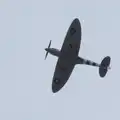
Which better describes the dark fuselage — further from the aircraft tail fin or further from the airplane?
the aircraft tail fin

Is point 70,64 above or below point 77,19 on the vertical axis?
below

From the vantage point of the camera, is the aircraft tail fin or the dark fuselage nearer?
the dark fuselage

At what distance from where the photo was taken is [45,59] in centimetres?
9075

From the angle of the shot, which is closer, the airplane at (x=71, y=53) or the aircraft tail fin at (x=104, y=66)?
the airplane at (x=71, y=53)

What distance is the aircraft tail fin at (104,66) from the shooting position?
92.2m

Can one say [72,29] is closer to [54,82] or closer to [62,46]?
[62,46]

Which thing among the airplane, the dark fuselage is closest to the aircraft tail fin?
the airplane

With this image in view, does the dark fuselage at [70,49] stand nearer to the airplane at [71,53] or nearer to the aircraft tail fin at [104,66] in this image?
the airplane at [71,53]

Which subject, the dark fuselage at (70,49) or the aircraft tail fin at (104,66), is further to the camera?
the aircraft tail fin at (104,66)

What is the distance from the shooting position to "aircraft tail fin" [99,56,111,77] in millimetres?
92250

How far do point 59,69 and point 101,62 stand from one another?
5402mm

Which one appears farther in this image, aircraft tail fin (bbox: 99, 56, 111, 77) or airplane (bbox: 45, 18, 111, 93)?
aircraft tail fin (bbox: 99, 56, 111, 77)

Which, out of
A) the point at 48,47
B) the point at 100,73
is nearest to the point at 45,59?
the point at 48,47

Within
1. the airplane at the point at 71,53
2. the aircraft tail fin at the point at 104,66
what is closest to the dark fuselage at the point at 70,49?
the airplane at the point at 71,53
